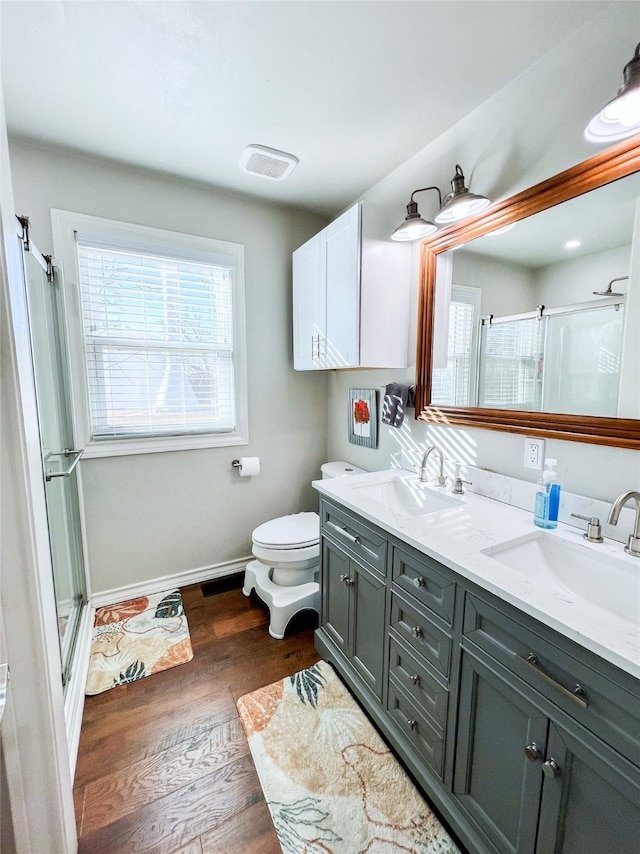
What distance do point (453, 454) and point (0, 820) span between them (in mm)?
1757

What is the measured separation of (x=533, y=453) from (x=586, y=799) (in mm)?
943

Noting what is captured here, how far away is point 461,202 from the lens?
1.39 meters

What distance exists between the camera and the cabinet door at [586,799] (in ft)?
2.15

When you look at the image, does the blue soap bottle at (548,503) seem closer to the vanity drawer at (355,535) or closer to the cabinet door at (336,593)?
the vanity drawer at (355,535)

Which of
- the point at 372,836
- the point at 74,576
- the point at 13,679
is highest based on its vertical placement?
the point at 13,679

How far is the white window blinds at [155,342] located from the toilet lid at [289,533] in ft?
2.37

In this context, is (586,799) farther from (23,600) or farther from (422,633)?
(23,600)

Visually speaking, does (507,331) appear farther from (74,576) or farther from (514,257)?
(74,576)

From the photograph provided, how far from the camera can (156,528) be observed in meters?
2.25

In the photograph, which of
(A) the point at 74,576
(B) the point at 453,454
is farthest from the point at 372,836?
(A) the point at 74,576

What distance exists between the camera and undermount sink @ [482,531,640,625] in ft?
3.10

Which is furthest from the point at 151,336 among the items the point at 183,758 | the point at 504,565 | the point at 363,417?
the point at 504,565

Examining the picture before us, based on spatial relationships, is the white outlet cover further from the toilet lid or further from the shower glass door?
the shower glass door

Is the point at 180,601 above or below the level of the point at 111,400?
below
